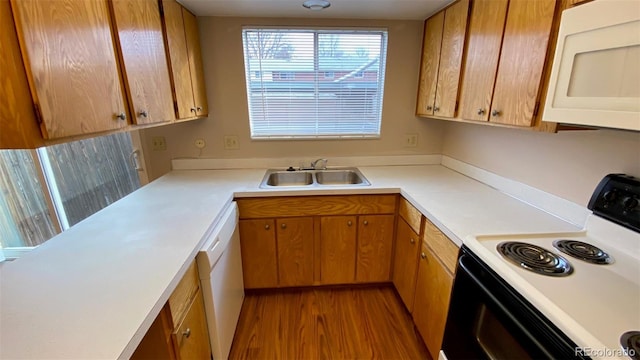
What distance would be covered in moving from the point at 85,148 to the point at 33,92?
5.08 ft

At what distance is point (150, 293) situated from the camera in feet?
2.69

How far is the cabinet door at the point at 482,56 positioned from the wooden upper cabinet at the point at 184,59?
1.76m

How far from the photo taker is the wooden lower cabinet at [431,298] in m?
1.38

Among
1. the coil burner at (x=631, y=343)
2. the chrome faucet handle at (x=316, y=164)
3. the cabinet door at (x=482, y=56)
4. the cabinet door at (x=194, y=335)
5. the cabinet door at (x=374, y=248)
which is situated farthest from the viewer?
the chrome faucet handle at (x=316, y=164)

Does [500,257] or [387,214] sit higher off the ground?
[500,257]

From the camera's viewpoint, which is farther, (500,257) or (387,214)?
(387,214)

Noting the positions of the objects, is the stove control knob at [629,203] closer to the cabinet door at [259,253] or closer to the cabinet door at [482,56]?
the cabinet door at [482,56]

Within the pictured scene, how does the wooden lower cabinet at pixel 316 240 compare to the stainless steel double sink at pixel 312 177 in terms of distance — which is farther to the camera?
the stainless steel double sink at pixel 312 177

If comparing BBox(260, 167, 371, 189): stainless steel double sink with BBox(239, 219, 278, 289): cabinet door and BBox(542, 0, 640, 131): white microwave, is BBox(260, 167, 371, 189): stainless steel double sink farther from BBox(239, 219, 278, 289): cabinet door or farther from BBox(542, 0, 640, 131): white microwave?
BBox(542, 0, 640, 131): white microwave

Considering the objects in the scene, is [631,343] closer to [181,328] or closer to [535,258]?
[535,258]

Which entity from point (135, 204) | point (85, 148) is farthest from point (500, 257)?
point (85, 148)

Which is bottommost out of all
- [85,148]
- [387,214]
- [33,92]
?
[387,214]

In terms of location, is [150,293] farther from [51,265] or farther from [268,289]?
[268,289]

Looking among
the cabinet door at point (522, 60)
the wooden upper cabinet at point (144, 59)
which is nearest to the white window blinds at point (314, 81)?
the wooden upper cabinet at point (144, 59)
